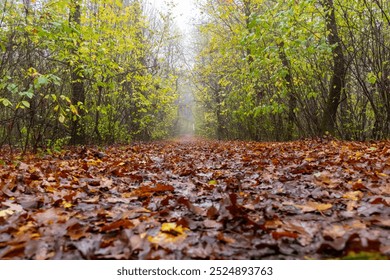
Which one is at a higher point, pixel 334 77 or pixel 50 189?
pixel 334 77

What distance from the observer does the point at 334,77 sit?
8.51 meters

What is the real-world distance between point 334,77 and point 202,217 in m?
7.68

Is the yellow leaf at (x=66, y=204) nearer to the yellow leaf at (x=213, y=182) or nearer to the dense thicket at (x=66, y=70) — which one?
the yellow leaf at (x=213, y=182)

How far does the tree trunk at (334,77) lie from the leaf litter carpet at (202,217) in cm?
509

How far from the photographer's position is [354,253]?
1.61m

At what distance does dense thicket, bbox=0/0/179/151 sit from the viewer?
552cm

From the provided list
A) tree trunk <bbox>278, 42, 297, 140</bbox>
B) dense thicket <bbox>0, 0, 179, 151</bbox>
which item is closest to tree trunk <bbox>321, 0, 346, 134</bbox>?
tree trunk <bbox>278, 42, 297, 140</bbox>

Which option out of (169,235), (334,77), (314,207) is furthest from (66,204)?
(334,77)

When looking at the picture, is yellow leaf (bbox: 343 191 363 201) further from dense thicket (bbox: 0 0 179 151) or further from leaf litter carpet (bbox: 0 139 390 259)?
dense thicket (bbox: 0 0 179 151)

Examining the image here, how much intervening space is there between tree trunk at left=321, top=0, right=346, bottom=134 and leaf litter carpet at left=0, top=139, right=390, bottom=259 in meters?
5.09

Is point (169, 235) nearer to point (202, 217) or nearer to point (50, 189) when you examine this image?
point (202, 217)

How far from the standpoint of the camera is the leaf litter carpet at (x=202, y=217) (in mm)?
1803
